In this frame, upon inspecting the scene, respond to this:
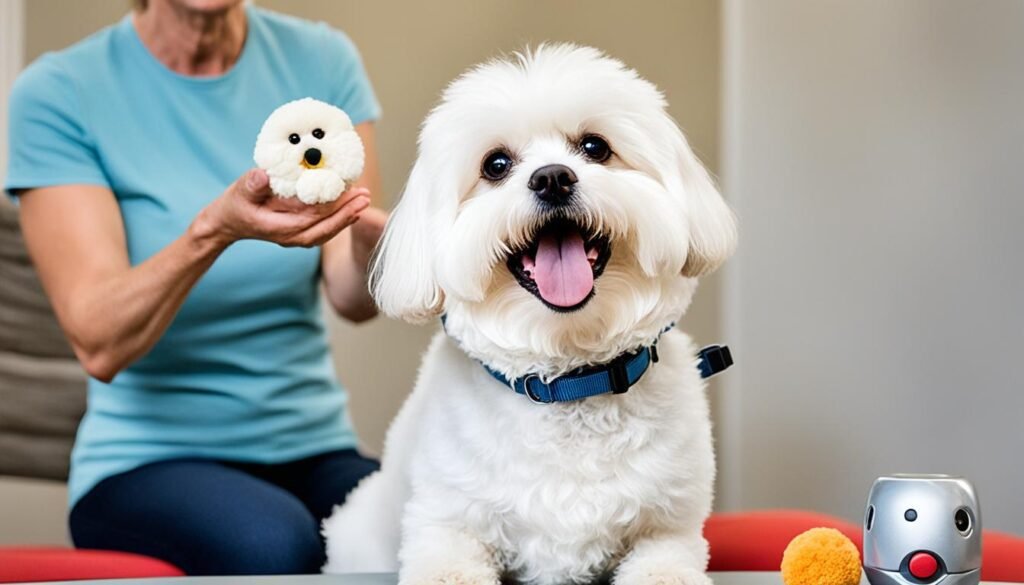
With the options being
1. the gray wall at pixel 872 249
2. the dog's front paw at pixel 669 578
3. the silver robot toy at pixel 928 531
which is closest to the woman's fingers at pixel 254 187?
the dog's front paw at pixel 669 578

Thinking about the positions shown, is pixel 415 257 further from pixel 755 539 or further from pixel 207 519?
A: pixel 755 539

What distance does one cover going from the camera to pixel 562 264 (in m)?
1.06

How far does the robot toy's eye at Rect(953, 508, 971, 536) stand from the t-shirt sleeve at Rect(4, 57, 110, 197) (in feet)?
3.90

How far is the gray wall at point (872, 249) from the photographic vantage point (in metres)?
2.24

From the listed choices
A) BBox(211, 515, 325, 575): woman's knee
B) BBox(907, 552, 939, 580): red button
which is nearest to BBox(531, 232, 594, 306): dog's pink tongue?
BBox(907, 552, 939, 580): red button

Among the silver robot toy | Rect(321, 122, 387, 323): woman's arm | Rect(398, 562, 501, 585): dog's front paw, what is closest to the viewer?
the silver robot toy

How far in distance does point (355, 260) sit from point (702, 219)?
0.56m

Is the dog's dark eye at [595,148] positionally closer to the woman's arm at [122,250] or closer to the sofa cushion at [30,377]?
the woman's arm at [122,250]

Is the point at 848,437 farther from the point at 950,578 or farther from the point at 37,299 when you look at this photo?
the point at 950,578

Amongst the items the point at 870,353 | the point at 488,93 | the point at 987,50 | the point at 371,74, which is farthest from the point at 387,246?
the point at 371,74

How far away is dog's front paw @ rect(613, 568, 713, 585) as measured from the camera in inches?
39.3

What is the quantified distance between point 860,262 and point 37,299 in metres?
1.78

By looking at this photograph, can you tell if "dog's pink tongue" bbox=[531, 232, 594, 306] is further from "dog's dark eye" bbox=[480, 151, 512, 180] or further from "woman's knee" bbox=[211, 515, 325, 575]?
"woman's knee" bbox=[211, 515, 325, 575]

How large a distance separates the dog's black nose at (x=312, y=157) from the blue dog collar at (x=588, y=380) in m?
0.25
